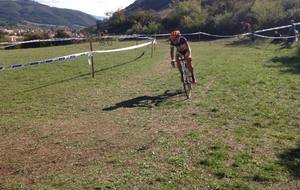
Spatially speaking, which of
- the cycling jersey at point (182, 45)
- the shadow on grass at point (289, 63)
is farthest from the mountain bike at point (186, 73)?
the shadow on grass at point (289, 63)

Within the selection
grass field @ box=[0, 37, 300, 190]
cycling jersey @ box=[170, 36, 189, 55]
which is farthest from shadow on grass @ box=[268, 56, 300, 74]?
cycling jersey @ box=[170, 36, 189, 55]

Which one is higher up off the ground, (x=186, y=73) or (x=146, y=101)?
(x=186, y=73)

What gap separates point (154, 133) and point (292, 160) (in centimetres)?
290

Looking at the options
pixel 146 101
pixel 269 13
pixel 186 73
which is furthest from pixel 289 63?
pixel 269 13

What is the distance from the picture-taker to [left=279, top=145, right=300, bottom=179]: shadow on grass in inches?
273

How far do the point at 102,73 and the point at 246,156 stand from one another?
12323 mm

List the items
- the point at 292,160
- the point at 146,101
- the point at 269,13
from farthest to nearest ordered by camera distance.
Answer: the point at 269,13 < the point at 146,101 < the point at 292,160

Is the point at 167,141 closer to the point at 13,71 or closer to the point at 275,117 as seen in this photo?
the point at 275,117

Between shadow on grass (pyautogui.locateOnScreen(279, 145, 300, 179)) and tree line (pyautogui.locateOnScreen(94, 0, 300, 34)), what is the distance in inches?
1255

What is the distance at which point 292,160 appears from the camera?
738 centimetres

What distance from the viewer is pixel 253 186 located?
643cm

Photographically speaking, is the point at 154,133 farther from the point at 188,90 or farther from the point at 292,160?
the point at 188,90

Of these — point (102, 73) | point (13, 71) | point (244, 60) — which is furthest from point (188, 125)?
point (13, 71)

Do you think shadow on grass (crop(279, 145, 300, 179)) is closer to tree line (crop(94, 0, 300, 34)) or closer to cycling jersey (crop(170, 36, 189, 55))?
cycling jersey (crop(170, 36, 189, 55))
